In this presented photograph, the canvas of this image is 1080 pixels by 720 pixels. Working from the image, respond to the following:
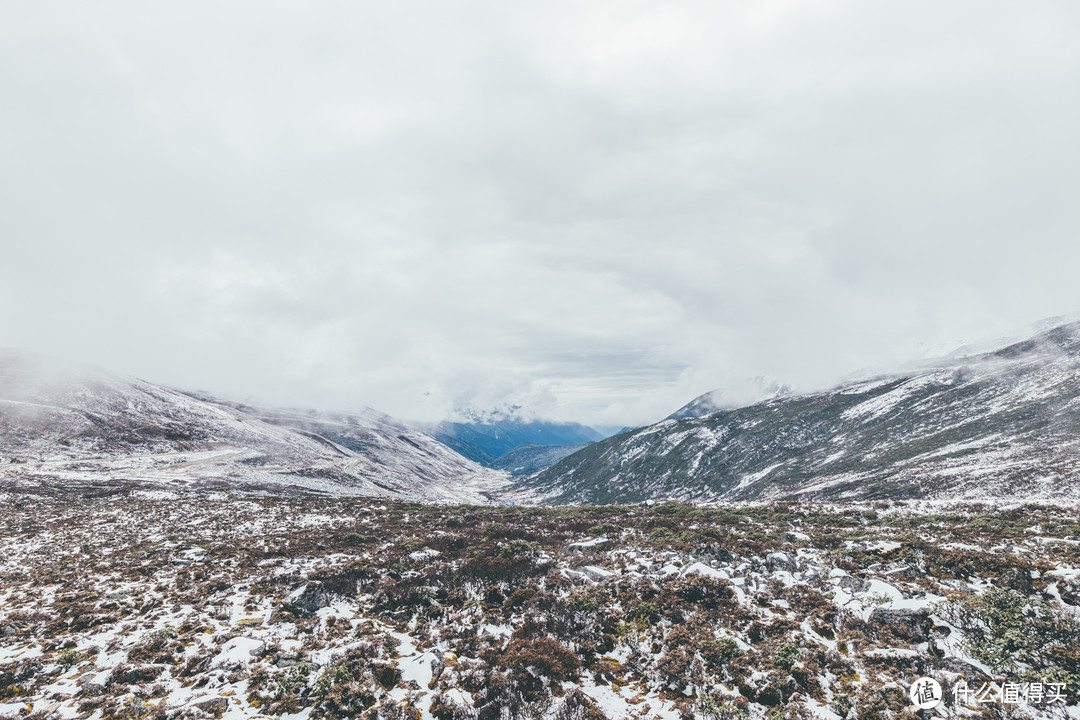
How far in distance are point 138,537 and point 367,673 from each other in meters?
27.4

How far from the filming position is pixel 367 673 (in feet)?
38.3

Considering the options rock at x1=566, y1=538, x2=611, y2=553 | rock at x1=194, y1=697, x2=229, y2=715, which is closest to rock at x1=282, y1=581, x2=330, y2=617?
rock at x1=194, y1=697, x2=229, y2=715

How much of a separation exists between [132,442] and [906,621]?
439 feet

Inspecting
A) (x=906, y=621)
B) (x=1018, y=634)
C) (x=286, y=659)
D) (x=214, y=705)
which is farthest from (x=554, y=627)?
(x=1018, y=634)

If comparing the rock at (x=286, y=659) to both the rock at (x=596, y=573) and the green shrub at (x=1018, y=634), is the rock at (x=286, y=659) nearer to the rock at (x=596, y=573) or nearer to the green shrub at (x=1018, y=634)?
the rock at (x=596, y=573)

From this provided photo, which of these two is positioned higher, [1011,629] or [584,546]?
[1011,629]

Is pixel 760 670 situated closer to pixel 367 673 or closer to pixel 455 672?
pixel 455 672

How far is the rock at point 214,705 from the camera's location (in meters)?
10.1

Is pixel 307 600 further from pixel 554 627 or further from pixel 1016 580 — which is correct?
pixel 1016 580

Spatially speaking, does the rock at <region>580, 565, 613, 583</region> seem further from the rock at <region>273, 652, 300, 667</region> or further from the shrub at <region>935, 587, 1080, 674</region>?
the rock at <region>273, 652, 300, 667</region>

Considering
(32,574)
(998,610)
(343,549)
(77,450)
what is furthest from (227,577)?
(77,450)

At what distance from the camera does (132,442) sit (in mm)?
92250

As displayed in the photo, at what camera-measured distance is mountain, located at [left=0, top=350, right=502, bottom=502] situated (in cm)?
7075

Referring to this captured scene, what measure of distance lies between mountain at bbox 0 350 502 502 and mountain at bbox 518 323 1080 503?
92.5 m
